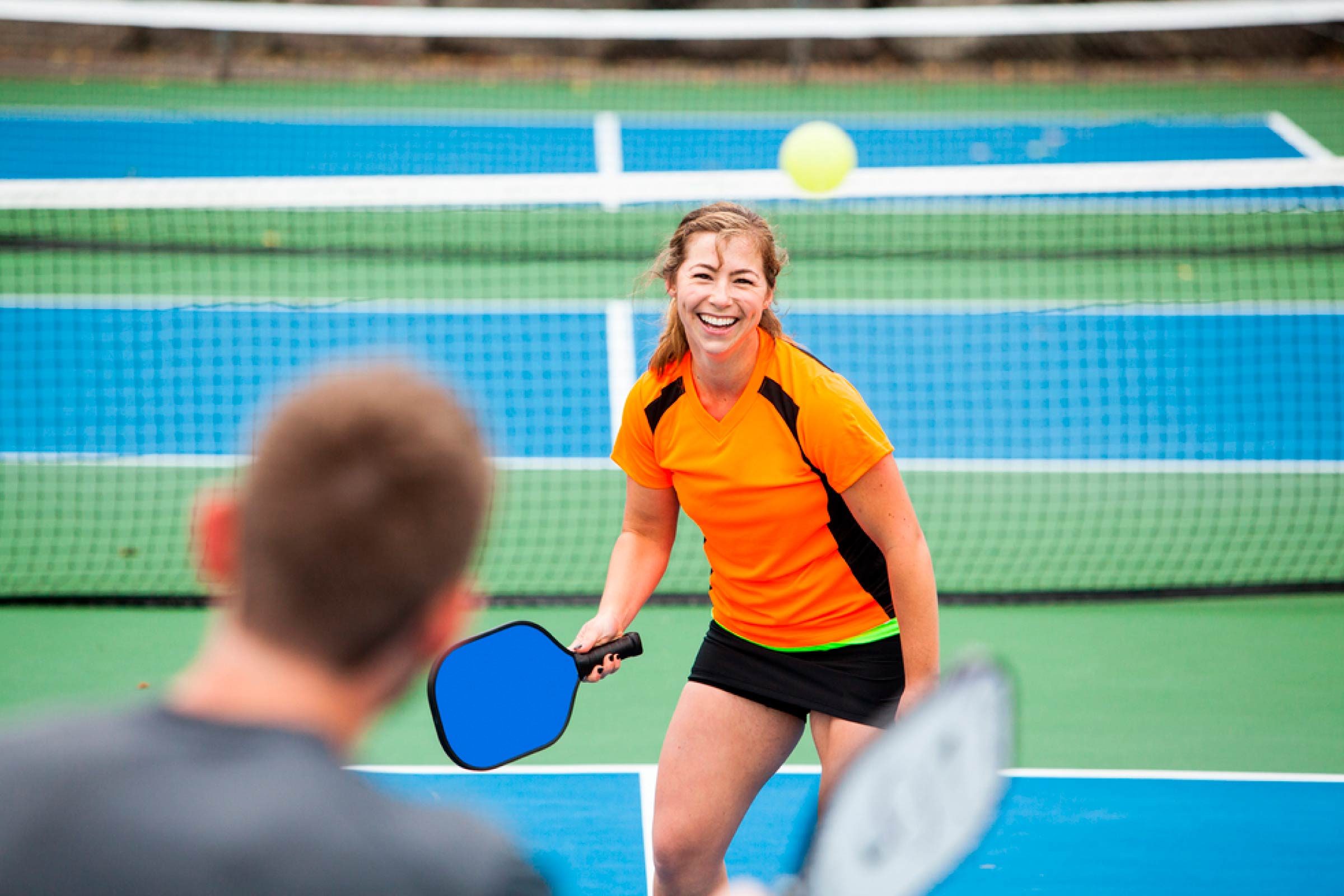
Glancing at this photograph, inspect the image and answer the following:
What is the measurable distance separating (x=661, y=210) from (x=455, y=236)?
6.95ft

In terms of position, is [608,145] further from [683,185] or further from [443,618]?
[443,618]

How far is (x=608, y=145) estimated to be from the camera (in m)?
15.6

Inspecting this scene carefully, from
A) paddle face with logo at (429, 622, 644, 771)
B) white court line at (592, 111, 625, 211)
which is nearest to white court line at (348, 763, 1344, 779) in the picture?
paddle face with logo at (429, 622, 644, 771)

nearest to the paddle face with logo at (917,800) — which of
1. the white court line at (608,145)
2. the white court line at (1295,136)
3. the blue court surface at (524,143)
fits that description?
the white court line at (608,145)

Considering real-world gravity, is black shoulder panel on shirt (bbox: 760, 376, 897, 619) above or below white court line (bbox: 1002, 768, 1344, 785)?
above

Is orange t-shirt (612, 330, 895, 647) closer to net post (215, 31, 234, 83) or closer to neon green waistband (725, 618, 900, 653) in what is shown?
neon green waistband (725, 618, 900, 653)

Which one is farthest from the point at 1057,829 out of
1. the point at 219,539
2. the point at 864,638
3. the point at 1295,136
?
the point at 1295,136

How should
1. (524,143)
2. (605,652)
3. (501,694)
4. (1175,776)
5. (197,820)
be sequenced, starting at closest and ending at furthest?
(197,820) → (501,694) → (605,652) → (1175,776) → (524,143)

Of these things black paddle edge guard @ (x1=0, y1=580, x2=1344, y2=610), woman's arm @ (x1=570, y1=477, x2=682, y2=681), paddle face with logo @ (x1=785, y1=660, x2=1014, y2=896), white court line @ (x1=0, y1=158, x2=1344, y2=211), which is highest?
white court line @ (x1=0, y1=158, x2=1344, y2=211)

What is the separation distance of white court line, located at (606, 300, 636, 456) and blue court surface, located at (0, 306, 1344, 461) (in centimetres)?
5

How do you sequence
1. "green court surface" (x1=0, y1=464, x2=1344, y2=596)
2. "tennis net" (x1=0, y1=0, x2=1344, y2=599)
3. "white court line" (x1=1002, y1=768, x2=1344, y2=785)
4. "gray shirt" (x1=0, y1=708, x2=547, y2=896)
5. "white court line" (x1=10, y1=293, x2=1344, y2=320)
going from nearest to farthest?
"gray shirt" (x1=0, y1=708, x2=547, y2=896) → "white court line" (x1=1002, y1=768, x2=1344, y2=785) → "green court surface" (x1=0, y1=464, x2=1344, y2=596) → "tennis net" (x1=0, y1=0, x2=1344, y2=599) → "white court line" (x1=10, y1=293, x2=1344, y2=320)

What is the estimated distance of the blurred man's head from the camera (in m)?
1.32

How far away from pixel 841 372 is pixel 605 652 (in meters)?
7.39

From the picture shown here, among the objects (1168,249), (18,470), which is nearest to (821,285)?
(1168,249)
